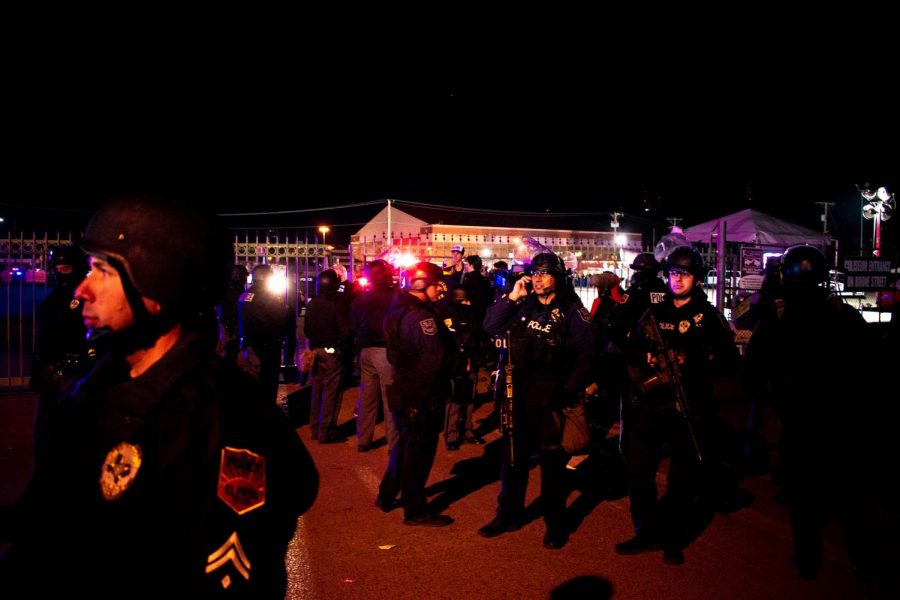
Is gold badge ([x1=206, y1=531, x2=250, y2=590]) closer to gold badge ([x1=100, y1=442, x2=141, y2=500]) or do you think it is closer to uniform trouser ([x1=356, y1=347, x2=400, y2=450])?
gold badge ([x1=100, y1=442, x2=141, y2=500])

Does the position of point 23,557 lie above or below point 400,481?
above

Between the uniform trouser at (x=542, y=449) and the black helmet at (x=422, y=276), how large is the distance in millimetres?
1300

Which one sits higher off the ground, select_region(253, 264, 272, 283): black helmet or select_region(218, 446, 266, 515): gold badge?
select_region(253, 264, 272, 283): black helmet

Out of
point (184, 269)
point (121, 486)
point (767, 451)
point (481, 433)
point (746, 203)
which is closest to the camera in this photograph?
point (121, 486)

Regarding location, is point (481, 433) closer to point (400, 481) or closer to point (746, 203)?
point (400, 481)

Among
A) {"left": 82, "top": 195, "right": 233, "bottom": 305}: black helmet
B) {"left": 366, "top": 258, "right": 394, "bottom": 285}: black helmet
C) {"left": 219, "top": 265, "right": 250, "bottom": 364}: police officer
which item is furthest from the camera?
{"left": 219, "top": 265, "right": 250, "bottom": 364}: police officer

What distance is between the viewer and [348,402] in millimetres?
10570

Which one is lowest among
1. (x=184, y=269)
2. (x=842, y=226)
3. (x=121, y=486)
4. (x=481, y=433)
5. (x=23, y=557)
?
(x=481, y=433)

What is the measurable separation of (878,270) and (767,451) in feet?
15.9

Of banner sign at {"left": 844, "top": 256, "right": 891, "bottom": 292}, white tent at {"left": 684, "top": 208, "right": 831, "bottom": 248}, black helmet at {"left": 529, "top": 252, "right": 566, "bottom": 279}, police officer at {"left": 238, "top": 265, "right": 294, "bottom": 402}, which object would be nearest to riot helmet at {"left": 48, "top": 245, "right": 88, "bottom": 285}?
police officer at {"left": 238, "top": 265, "right": 294, "bottom": 402}

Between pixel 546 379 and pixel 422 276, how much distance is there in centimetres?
148

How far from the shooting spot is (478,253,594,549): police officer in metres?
4.95

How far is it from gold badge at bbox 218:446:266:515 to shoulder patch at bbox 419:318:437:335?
3952mm

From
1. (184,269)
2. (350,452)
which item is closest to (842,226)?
(350,452)
